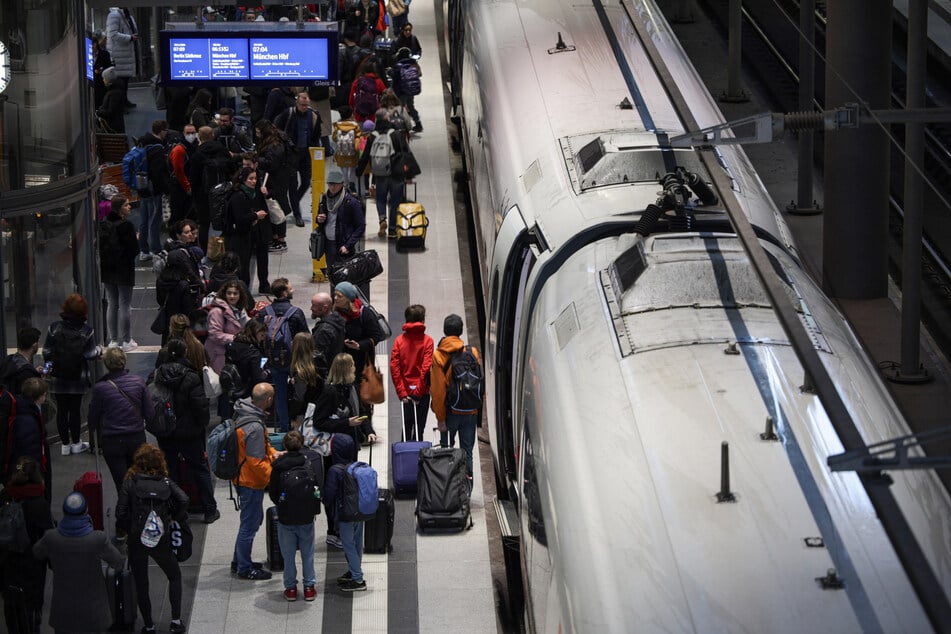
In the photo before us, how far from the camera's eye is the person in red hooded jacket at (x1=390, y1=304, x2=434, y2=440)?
48.2ft

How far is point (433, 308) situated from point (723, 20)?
12.3 m

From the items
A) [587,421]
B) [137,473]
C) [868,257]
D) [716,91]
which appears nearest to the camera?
[587,421]

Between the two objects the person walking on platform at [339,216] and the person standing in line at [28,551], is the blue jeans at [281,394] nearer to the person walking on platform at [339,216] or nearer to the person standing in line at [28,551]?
the person walking on platform at [339,216]

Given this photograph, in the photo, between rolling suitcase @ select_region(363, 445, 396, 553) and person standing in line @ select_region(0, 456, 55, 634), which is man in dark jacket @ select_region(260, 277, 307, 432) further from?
person standing in line @ select_region(0, 456, 55, 634)

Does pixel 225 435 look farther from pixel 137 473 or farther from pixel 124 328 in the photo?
pixel 124 328

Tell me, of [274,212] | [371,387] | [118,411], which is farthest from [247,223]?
[118,411]

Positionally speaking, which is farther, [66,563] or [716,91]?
[716,91]

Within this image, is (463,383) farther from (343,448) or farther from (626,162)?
(626,162)

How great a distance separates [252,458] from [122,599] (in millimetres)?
1535

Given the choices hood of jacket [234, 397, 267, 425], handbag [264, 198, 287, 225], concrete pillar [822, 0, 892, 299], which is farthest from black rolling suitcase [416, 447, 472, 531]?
handbag [264, 198, 287, 225]

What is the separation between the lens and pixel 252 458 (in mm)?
12602

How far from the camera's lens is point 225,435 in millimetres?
12531

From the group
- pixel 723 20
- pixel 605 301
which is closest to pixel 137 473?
pixel 605 301

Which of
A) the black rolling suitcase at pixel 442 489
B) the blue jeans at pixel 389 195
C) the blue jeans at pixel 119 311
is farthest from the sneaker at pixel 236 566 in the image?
the blue jeans at pixel 389 195
